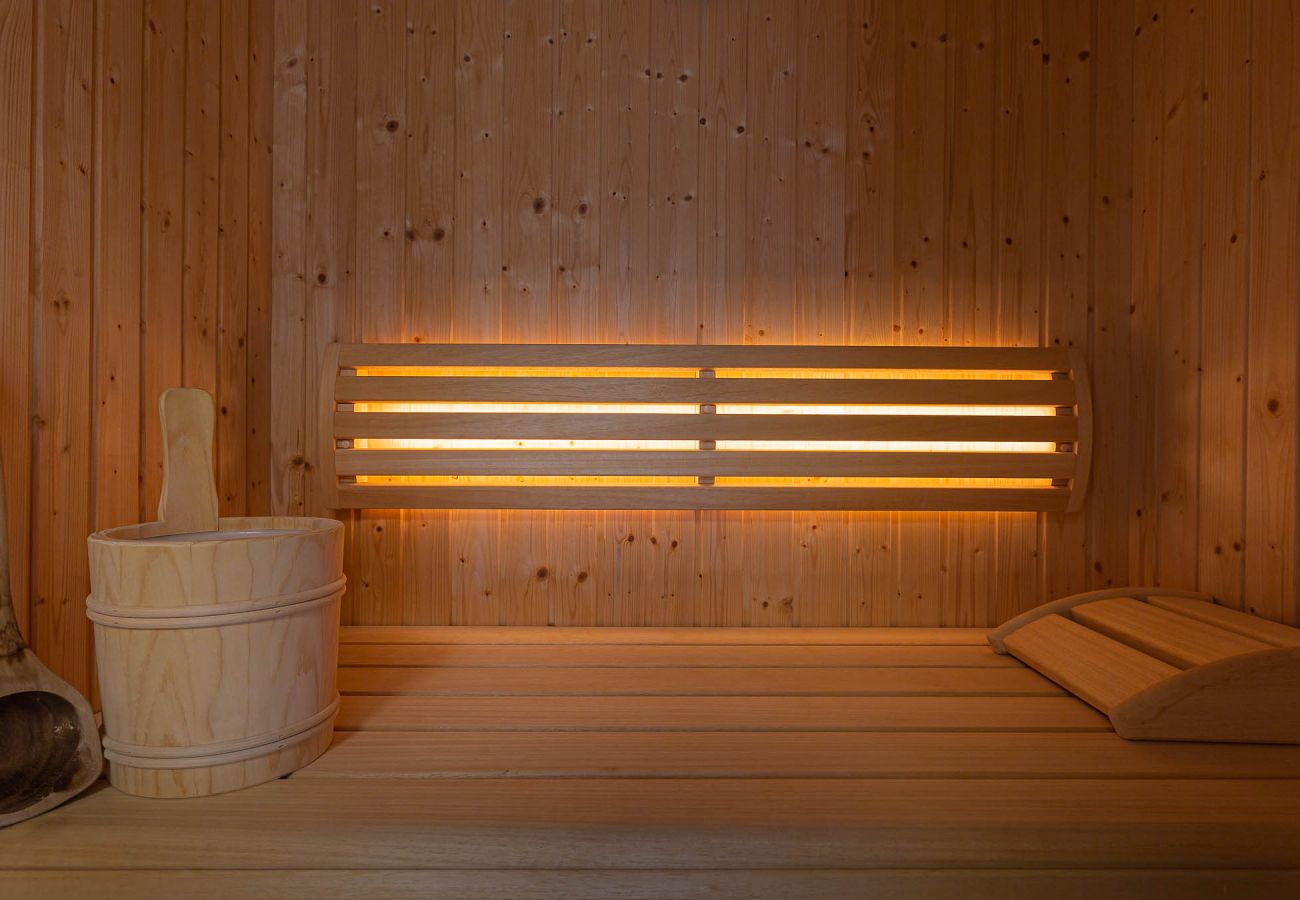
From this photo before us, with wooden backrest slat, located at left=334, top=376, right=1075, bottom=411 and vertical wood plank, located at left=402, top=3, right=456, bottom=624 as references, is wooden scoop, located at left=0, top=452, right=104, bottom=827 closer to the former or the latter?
wooden backrest slat, located at left=334, top=376, right=1075, bottom=411

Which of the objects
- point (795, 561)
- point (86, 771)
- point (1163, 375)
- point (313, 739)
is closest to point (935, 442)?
point (795, 561)

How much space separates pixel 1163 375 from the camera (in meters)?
2.13

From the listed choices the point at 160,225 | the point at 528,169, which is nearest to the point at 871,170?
the point at 528,169

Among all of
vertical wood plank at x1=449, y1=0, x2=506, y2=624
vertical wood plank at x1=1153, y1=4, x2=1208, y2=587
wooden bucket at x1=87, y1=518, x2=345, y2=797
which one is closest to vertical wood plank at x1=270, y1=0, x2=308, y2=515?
vertical wood plank at x1=449, y1=0, x2=506, y2=624

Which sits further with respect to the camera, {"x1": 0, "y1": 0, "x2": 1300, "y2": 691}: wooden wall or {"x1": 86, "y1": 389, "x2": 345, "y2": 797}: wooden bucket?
{"x1": 0, "y1": 0, "x2": 1300, "y2": 691}: wooden wall

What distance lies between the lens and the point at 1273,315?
5.75ft

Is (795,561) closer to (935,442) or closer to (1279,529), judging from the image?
(935,442)

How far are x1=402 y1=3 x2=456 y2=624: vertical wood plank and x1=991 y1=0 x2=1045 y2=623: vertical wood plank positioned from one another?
166cm

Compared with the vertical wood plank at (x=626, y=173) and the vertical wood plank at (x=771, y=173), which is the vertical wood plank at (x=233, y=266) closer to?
the vertical wood plank at (x=626, y=173)

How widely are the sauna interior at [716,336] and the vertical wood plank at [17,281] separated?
0.13 meters

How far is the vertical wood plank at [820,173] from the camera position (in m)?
2.17

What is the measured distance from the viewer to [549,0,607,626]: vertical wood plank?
2164 millimetres

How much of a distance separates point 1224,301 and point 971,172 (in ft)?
2.49

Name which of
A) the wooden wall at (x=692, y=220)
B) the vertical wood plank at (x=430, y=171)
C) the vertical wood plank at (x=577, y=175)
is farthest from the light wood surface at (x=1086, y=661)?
the vertical wood plank at (x=430, y=171)
